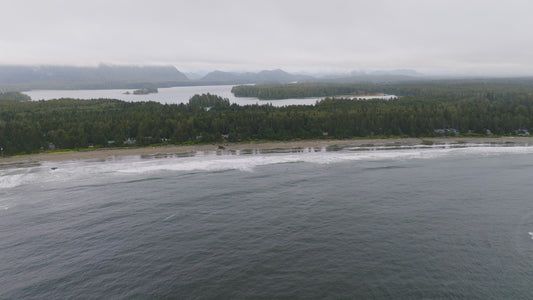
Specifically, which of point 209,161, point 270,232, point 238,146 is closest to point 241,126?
point 238,146

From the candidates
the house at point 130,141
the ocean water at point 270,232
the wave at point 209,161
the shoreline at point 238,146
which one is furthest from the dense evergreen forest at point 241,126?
the ocean water at point 270,232

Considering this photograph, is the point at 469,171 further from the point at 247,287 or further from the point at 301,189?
the point at 247,287

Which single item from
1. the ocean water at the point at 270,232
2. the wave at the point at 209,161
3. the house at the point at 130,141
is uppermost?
the house at the point at 130,141

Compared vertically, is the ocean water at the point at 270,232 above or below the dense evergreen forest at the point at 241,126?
below

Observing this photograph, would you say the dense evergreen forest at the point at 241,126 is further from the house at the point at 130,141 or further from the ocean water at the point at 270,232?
the ocean water at the point at 270,232

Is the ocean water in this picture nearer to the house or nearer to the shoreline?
the shoreline

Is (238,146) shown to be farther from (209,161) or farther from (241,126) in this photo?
(209,161)

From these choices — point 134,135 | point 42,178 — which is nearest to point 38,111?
point 134,135
